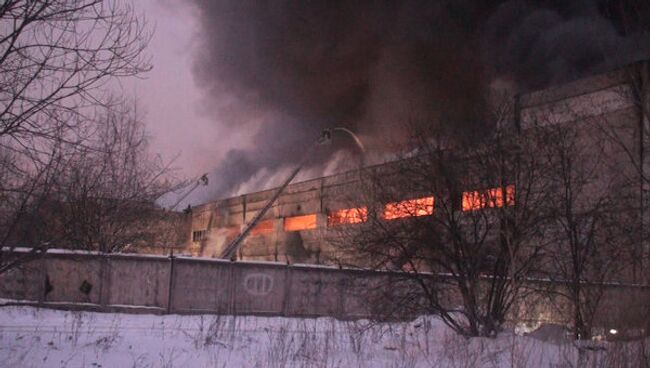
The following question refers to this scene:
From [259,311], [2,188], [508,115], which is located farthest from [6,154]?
[259,311]

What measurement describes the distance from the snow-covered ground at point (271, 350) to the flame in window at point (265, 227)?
42.6 metres

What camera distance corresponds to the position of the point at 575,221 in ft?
50.0

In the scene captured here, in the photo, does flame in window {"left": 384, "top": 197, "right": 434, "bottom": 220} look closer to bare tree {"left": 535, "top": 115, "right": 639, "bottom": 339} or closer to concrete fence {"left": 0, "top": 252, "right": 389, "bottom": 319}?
bare tree {"left": 535, "top": 115, "right": 639, "bottom": 339}

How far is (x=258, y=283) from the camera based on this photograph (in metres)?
23.0

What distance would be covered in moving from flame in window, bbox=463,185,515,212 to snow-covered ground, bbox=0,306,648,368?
268cm

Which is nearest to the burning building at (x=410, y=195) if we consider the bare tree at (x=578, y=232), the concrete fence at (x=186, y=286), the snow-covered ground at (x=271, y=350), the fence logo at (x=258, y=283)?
the bare tree at (x=578, y=232)

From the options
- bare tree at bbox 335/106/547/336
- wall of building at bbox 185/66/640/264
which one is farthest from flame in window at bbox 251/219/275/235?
bare tree at bbox 335/106/547/336

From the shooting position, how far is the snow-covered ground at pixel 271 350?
10.2 m

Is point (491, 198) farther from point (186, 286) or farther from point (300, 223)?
point (300, 223)

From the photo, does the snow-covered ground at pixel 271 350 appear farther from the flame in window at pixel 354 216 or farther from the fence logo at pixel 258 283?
the fence logo at pixel 258 283

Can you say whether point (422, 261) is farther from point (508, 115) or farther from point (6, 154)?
point (6, 154)

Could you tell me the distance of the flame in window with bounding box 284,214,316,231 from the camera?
53.1m

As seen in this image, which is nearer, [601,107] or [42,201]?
[42,201]

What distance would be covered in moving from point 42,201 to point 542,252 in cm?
1081
